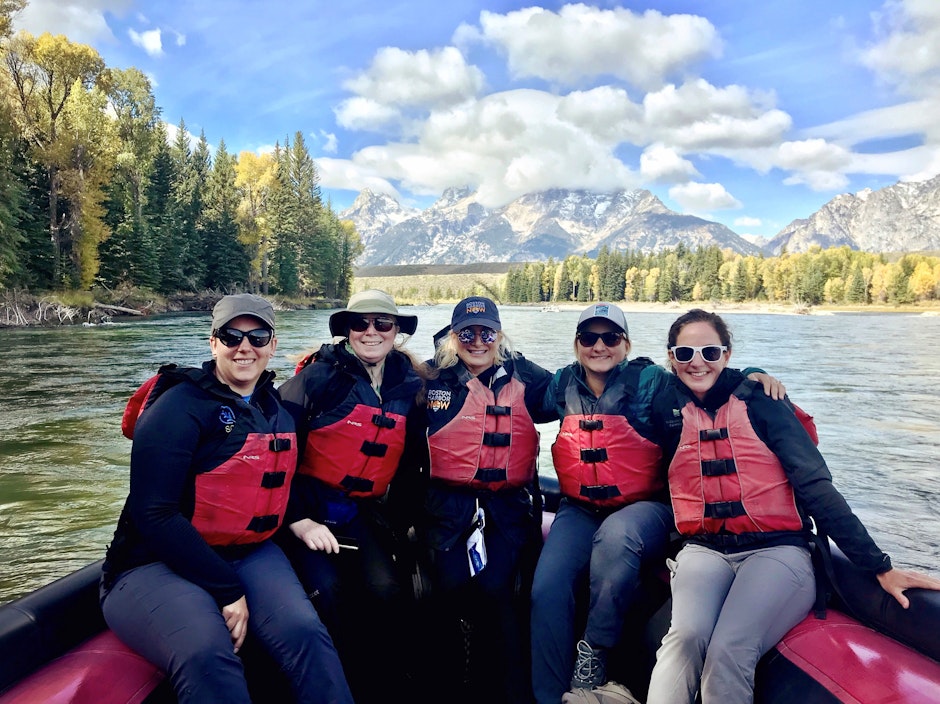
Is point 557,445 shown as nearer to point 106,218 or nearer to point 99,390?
point 99,390

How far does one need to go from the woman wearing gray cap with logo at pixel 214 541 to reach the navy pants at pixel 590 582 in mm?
750

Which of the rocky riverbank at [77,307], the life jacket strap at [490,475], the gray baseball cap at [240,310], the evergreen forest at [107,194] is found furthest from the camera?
the evergreen forest at [107,194]

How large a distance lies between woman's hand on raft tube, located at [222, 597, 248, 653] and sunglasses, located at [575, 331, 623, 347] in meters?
1.73

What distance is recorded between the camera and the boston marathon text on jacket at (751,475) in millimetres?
2158

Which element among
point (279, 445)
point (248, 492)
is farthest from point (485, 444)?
point (248, 492)

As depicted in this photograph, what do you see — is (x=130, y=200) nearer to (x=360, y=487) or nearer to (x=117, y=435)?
(x=117, y=435)

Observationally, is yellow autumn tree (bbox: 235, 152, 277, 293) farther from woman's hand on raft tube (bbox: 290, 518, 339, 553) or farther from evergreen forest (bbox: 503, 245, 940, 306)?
evergreen forest (bbox: 503, 245, 940, 306)

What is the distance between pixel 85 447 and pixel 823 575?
794 cm

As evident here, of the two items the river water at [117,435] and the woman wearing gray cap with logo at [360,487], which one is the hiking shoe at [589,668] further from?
the river water at [117,435]

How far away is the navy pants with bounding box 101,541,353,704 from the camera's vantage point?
1.65 m

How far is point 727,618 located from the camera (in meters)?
1.94

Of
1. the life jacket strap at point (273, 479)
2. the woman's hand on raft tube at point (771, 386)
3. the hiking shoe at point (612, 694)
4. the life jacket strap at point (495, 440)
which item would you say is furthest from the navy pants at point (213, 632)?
the woman's hand on raft tube at point (771, 386)

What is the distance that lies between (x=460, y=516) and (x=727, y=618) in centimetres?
108

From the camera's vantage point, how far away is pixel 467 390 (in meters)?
2.82
